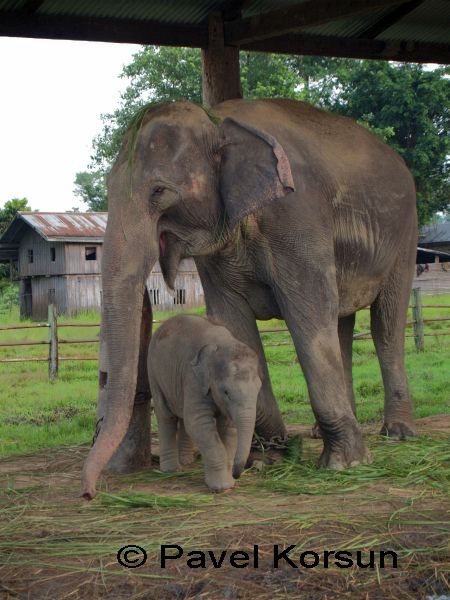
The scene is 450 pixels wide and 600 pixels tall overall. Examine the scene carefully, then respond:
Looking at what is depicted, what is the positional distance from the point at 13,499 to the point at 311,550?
217 centimetres

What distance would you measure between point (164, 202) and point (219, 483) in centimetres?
173

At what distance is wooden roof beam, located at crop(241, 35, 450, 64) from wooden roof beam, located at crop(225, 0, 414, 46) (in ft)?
2.03

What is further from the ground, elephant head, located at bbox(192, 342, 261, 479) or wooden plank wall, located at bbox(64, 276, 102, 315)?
wooden plank wall, located at bbox(64, 276, 102, 315)

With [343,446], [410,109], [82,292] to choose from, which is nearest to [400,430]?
[343,446]

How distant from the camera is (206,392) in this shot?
5.90 m

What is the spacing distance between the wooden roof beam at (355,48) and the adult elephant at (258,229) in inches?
49.4

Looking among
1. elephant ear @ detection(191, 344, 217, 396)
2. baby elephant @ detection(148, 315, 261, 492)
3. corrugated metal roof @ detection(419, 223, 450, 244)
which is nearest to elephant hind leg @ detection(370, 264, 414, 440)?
baby elephant @ detection(148, 315, 261, 492)

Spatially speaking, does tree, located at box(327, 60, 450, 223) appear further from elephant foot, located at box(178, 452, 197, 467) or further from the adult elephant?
elephant foot, located at box(178, 452, 197, 467)

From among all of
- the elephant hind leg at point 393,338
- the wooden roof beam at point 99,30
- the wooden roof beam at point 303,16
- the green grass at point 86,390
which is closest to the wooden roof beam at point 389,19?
the wooden roof beam at point 303,16

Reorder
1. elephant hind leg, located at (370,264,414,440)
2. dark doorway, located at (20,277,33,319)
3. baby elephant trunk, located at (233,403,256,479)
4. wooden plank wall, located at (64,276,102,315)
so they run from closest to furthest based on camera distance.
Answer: baby elephant trunk, located at (233,403,256,479) < elephant hind leg, located at (370,264,414,440) < wooden plank wall, located at (64,276,102,315) < dark doorway, located at (20,277,33,319)

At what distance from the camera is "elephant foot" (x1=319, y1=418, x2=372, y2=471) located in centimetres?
645

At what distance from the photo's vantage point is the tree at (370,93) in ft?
117

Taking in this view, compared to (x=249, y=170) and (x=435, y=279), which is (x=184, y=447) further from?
(x=435, y=279)

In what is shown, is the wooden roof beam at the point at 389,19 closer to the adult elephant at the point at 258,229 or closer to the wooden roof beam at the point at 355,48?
the wooden roof beam at the point at 355,48
